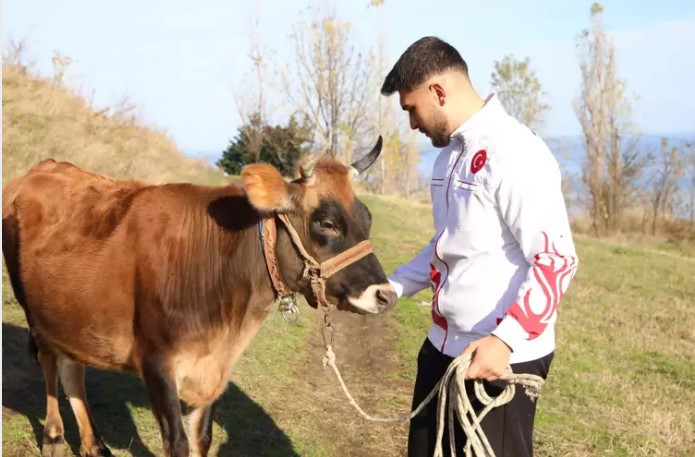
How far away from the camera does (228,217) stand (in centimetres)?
432

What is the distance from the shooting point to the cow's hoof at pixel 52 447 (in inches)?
198

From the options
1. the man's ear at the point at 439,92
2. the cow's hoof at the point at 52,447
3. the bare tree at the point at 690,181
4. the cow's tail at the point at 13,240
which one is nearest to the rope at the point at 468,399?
the man's ear at the point at 439,92

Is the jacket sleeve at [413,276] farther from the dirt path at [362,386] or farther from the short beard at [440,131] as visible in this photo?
the dirt path at [362,386]

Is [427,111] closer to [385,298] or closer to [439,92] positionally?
[439,92]

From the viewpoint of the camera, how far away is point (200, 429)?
4551 mm

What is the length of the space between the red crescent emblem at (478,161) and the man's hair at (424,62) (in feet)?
1.13

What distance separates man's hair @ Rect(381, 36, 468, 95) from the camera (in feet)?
8.95

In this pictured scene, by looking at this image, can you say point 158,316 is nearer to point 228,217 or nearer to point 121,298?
point 121,298

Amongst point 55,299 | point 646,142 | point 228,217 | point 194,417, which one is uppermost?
point 228,217

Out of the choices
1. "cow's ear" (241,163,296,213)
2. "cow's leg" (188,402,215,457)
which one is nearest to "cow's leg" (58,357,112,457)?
"cow's leg" (188,402,215,457)

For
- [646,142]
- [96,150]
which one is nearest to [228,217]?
[96,150]

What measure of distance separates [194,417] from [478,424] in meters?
2.42

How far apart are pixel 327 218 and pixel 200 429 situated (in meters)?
1.68

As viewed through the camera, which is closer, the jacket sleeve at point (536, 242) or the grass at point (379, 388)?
the jacket sleeve at point (536, 242)
